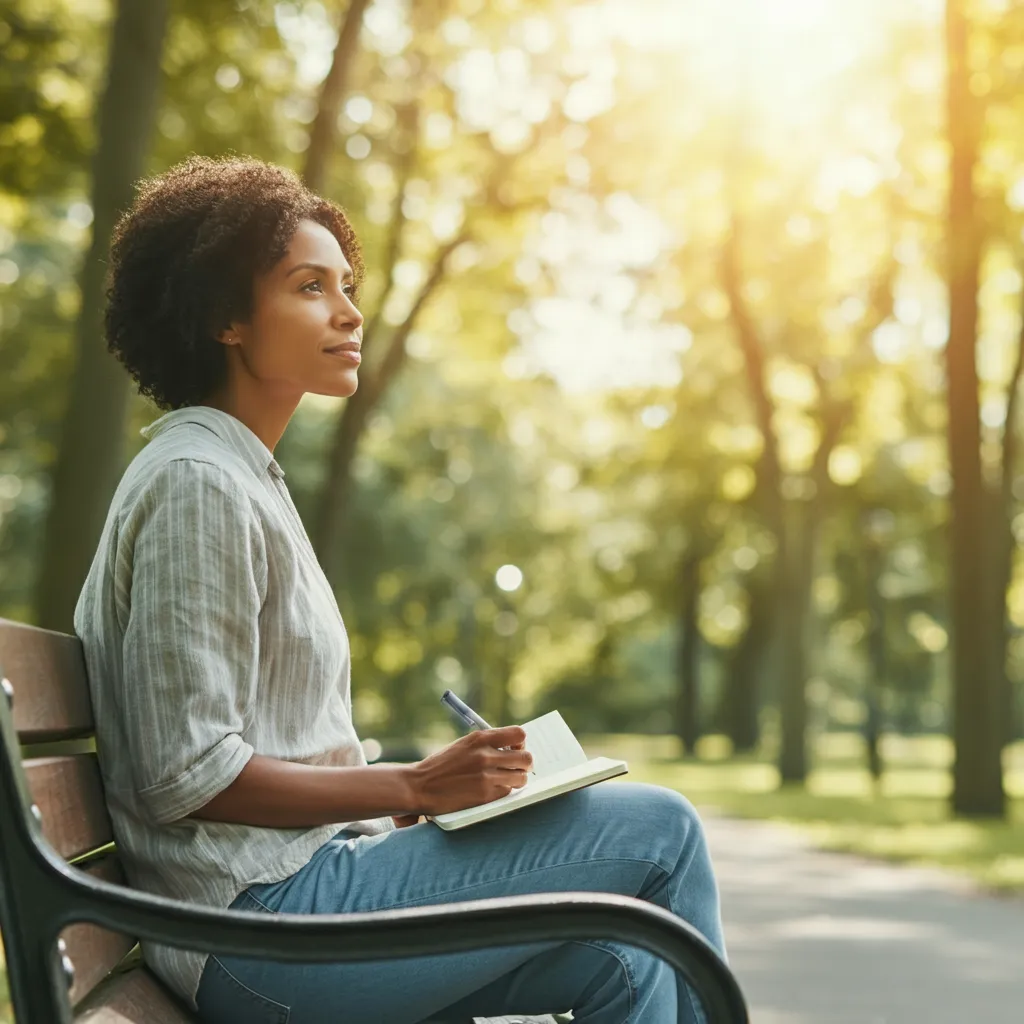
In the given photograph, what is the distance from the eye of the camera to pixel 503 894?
2.17 metres

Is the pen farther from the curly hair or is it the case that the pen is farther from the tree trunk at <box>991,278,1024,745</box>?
the tree trunk at <box>991,278,1024,745</box>

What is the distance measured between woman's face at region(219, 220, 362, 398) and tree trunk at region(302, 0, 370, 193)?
9549 mm

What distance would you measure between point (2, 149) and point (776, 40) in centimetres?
1037

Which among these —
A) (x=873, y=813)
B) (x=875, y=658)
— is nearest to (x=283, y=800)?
(x=873, y=813)

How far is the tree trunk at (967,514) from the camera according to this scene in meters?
15.7

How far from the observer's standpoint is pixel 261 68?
13000 millimetres

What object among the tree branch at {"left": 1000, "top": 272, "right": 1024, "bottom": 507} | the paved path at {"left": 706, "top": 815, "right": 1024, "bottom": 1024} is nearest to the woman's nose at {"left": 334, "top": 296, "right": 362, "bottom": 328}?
the paved path at {"left": 706, "top": 815, "right": 1024, "bottom": 1024}

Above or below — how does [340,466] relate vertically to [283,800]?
below

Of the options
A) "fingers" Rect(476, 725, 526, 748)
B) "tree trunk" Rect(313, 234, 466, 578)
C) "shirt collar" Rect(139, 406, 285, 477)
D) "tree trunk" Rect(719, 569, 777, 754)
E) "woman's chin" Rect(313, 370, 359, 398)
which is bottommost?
"tree trunk" Rect(719, 569, 777, 754)

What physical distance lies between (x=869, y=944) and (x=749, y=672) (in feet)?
111

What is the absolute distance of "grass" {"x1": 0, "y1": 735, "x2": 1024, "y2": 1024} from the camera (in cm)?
1195

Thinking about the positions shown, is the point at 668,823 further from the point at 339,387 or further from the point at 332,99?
the point at 332,99

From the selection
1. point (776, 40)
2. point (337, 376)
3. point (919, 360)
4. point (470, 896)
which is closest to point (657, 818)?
point (470, 896)

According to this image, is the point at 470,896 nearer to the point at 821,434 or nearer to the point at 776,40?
the point at 776,40
